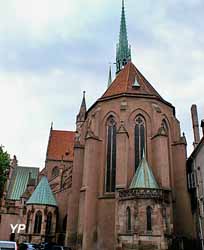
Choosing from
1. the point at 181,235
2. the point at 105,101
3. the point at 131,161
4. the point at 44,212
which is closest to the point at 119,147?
the point at 131,161

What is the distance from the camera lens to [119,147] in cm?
2620

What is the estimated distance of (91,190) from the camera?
85.6 feet

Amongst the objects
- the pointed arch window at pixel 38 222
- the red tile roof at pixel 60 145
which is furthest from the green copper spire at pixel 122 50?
the pointed arch window at pixel 38 222

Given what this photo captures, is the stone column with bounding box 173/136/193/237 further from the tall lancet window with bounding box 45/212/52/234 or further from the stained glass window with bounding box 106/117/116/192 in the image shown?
the tall lancet window with bounding box 45/212/52/234

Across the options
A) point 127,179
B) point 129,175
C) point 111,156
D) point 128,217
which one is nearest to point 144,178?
point 127,179

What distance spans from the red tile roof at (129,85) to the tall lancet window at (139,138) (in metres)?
2.99

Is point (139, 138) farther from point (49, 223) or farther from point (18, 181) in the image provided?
point (18, 181)

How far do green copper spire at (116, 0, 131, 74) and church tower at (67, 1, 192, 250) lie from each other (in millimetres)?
20768

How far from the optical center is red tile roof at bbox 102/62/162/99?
3027 cm

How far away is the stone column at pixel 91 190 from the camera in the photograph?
24.7 meters

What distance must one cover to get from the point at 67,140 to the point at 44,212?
66.7 feet

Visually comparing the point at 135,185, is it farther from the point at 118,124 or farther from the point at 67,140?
the point at 67,140

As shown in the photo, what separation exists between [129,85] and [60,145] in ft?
78.3

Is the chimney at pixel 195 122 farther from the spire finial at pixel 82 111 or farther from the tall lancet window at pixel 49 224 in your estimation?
the spire finial at pixel 82 111
